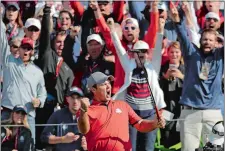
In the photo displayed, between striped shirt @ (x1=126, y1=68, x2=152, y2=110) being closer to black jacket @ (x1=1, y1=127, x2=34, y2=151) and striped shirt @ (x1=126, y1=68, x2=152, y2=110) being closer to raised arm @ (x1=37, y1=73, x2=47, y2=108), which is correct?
raised arm @ (x1=37, y1=73, x2=47, y2=108)

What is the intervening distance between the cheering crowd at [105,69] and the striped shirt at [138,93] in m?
0.01

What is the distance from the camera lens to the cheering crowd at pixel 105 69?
33.8ft

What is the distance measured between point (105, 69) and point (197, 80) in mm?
1302

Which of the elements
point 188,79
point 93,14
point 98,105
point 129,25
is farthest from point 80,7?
point 98,105

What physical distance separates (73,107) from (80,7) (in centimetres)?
182

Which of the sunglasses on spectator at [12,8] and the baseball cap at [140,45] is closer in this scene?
the baseball cap at [140,45]

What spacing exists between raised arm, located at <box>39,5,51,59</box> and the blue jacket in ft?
6.13

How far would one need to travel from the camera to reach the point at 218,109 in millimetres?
10789

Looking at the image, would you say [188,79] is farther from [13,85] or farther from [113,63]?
[13,85]

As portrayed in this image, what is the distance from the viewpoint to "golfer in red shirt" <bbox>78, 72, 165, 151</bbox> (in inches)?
320

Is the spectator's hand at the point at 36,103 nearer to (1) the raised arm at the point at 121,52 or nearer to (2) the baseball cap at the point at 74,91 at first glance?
(2) the baseball cap at the point at 74,91

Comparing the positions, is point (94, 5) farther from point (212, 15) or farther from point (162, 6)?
point (212, 15)

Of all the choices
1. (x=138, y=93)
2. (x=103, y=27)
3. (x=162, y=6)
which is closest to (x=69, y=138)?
(x=138, y=93)

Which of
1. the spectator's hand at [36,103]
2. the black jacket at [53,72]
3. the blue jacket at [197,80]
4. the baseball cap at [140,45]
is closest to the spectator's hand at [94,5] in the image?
the black jacket at [53,72]
